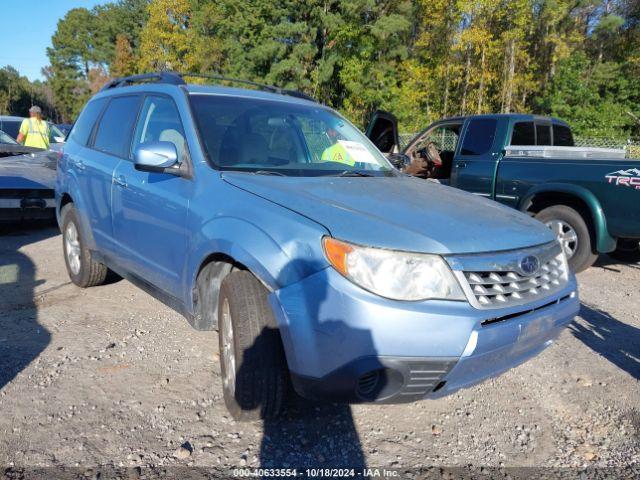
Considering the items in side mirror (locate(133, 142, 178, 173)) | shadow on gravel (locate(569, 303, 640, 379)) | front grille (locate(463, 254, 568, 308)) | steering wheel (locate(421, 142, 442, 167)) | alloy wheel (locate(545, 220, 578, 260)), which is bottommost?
shadow on gravel (locate(569, 303, 640, 379))

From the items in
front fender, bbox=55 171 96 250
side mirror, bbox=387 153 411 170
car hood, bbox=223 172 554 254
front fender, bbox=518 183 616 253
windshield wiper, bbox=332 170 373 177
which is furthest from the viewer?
front fender, bbox=518 183 616 253

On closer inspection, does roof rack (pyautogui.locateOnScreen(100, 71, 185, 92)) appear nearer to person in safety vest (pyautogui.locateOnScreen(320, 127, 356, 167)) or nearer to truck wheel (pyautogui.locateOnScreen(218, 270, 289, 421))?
person in safety vest (pyautogui.locateOnScreen(320, 127, 356, 167))

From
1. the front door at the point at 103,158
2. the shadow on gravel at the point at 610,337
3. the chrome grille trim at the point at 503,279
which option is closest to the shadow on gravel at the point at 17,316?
the front door at the point at 103,158

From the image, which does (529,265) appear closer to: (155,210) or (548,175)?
(155,210)

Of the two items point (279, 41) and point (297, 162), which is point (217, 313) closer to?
point (297, 162)

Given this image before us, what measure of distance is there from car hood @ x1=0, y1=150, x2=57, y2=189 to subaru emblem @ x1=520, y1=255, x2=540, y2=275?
22.4ft

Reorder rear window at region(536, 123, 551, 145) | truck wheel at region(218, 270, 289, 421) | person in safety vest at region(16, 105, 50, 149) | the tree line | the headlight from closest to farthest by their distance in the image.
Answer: the headlight
truck wheel at region(218, 270, 289, 421)
rear window at region(536, 123, 551, 145)
person in safety vest at region(16, 105, 50, 149)
the tree line

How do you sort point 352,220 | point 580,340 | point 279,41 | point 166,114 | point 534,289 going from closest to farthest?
point 352,220, point 534,289, point 166,114, point 580,340, point 279,41

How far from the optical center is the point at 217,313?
2848 millimetres

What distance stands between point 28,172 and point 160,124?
4.84 m

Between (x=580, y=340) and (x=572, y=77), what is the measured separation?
2896 cm

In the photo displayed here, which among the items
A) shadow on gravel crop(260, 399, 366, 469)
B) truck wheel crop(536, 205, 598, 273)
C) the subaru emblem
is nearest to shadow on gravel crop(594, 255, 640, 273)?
truck wheel crop(536, 205, 598, 273)

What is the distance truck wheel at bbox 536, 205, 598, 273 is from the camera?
18.4 feet

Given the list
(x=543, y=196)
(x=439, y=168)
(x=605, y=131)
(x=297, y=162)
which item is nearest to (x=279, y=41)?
(x=605, y=131)
